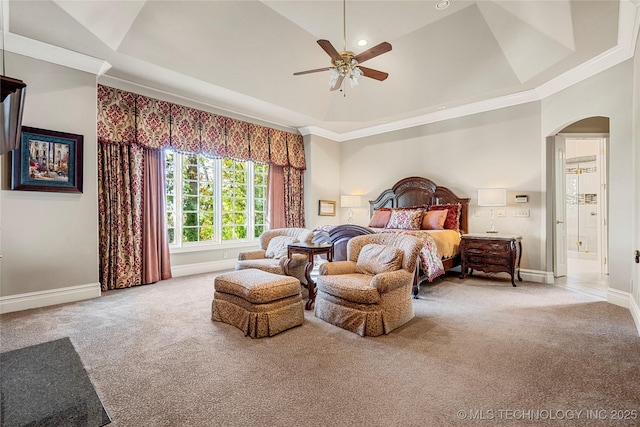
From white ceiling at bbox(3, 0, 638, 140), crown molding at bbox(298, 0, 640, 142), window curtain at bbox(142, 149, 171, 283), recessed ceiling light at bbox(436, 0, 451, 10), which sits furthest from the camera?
window curtain at bbox(142, 149, 171, 283)

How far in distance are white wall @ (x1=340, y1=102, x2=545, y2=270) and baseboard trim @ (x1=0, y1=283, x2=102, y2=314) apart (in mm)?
5374

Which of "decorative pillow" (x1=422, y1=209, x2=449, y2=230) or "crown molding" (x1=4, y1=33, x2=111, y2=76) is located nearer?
"crown molding" (x1=4, y1=33, x2=111, y2=76)

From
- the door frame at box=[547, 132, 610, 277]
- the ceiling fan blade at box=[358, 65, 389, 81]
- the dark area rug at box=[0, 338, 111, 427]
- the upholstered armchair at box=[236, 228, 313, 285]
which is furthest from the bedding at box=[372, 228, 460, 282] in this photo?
the dark area rug at box=[0, 338, 111, 427]

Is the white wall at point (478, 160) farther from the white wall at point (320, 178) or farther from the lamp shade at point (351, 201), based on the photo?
the white wall at point (320, 178)

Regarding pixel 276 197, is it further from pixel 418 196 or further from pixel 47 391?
pixel 47 391

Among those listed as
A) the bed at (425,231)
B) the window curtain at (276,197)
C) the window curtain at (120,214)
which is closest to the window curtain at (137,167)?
the window curtain at (120,214)

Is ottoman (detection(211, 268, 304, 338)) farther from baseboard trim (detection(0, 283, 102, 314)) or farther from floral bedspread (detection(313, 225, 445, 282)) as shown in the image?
baseboard trim (detection(0, 283, 102, 314))

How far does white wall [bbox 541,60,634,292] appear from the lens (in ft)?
11.7

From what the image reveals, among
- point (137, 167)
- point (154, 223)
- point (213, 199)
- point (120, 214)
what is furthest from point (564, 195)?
point (120, 214)

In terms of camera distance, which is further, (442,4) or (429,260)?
(429,260)

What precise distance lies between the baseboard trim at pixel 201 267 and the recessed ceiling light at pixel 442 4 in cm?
527

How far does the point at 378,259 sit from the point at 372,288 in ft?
1.75

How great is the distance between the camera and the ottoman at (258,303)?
8.92 ft

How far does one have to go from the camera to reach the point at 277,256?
4297mm
